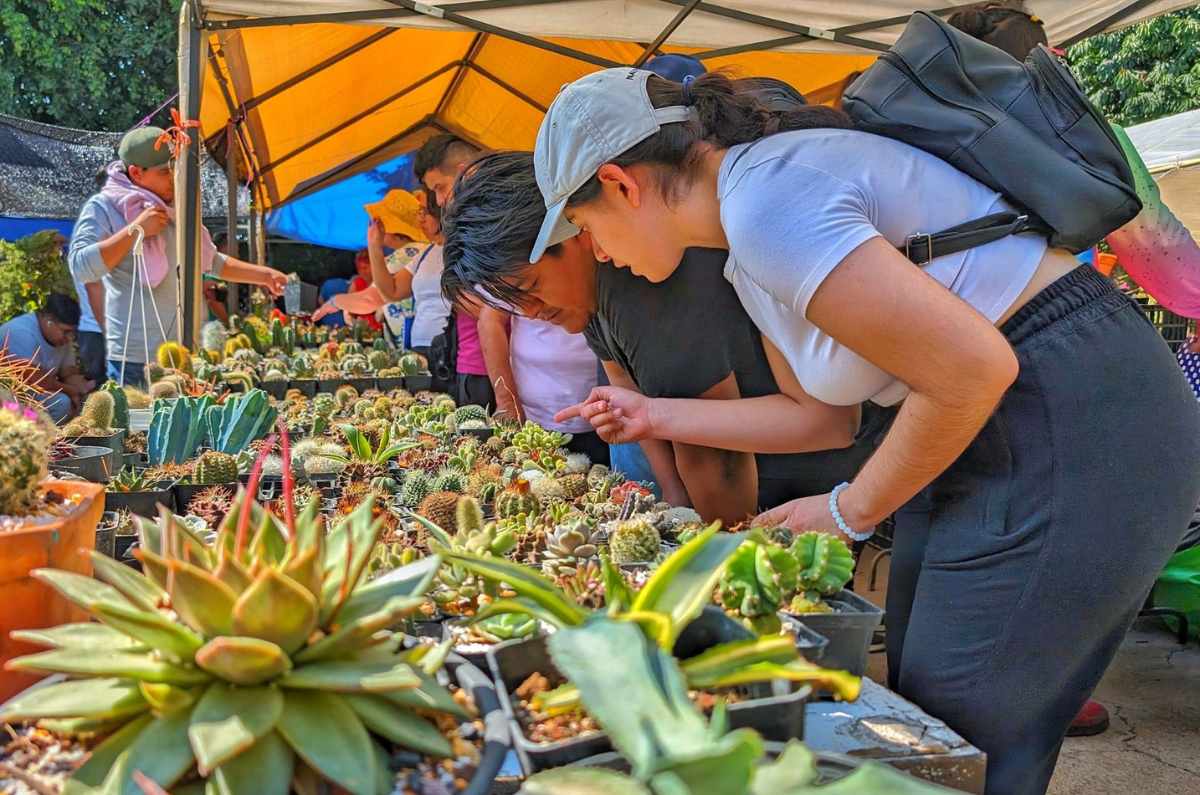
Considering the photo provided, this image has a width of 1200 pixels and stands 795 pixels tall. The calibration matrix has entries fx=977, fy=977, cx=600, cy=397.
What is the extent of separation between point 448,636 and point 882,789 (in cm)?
58

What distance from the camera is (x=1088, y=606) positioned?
1.33 meters

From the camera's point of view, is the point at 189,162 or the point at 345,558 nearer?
the point at 345,558

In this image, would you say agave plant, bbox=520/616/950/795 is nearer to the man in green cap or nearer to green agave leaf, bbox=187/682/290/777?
green agave leaf, bbox=187/682/290/777

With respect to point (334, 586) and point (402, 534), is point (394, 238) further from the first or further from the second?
point (334, 586)

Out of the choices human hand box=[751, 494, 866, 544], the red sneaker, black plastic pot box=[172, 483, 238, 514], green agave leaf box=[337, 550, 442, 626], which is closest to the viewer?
green agave leaf box=[337, 550, 442, 626]

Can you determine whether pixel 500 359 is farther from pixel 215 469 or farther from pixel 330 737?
pixel 330 737

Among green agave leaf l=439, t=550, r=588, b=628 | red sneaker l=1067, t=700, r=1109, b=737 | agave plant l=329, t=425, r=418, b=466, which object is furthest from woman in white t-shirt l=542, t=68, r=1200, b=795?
red sneaker l=1067, t=700, r=1109, b=737

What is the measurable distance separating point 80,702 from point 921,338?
3.11 ft

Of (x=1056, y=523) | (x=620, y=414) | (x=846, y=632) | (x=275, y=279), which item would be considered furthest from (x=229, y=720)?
(x=275, y=279)

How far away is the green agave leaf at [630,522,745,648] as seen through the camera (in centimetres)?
89

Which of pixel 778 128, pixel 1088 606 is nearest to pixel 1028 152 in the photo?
pixel 778 128

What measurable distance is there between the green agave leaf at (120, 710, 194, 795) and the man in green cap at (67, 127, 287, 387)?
3787 mm

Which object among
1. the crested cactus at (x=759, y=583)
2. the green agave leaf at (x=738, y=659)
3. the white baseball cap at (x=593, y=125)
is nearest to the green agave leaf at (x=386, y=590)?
the green agave leaf at (x=738, y=659)

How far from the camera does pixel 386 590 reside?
2.85ft
